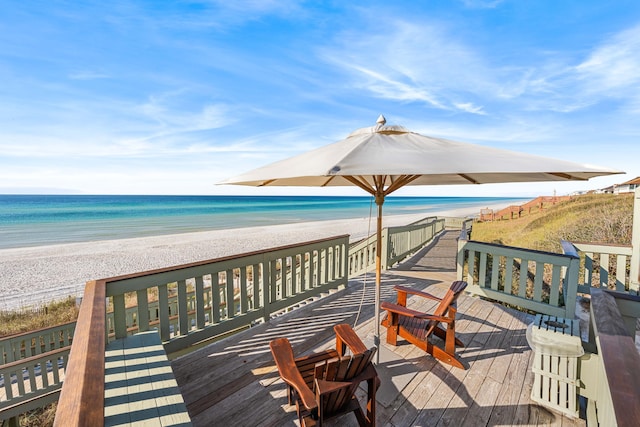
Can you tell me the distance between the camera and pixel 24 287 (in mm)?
9805

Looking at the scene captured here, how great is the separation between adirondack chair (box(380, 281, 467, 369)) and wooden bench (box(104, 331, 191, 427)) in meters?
1.90

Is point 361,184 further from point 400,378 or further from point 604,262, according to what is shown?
point 604,262

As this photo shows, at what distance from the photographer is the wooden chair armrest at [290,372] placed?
1.54 meters

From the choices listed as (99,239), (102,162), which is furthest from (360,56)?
(102,162)

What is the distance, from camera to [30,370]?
13.3 feet

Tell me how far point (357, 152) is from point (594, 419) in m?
2.32

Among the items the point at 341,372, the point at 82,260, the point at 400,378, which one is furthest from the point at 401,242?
the point at 82,260

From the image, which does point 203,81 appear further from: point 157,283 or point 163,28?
point 157,283

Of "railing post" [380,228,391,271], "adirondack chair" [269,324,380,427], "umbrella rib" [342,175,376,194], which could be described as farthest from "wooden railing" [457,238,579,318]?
"adirondack chair" [269,324,380,427]

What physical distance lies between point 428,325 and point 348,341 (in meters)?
1.27

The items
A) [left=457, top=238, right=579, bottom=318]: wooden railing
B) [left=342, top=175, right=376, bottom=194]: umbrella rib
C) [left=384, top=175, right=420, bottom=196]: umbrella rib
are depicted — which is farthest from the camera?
[left=457, top=238, right=579, bottom=318]: wooden railing

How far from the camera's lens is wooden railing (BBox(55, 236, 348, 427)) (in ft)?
3.31

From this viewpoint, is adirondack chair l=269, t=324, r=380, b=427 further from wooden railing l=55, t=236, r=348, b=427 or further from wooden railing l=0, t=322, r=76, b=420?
wooden railing l=0, t=322, r=76, b=420

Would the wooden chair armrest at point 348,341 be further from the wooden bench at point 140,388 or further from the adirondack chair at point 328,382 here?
the wooden bench at point 140,388
